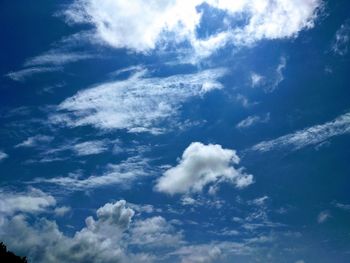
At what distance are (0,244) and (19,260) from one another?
171 inches

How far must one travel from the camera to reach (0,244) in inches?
3482

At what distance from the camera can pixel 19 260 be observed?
89.2 metres
